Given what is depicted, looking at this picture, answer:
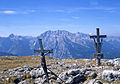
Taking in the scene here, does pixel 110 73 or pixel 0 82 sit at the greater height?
pixel 110 73

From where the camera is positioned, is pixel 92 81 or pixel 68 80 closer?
pixel 92 81

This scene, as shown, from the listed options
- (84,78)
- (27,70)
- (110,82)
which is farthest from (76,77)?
(27,70)

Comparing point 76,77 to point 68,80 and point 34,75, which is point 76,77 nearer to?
point 68,80

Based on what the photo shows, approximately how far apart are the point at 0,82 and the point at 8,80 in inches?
56.8

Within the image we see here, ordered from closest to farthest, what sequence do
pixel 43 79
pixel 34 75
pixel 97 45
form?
pixel 43 79 < pixel 34 75 < pixel 97 45

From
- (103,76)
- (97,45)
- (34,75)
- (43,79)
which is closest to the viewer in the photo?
(103,76)

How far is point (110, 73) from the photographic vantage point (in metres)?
25.8

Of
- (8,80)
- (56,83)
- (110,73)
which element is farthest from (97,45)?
(8,80)

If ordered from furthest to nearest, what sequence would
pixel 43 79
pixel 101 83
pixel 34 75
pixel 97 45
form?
pixel 97 45
pixel 34 75
pixel 43 79
pixel 101 83

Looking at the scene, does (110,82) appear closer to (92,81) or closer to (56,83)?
(92,81)

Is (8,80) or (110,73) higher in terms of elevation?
(110,73)

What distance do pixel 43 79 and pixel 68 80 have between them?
15.6 feet

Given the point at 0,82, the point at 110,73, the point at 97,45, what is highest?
the point at 97,45

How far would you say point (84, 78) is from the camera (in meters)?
27.6
